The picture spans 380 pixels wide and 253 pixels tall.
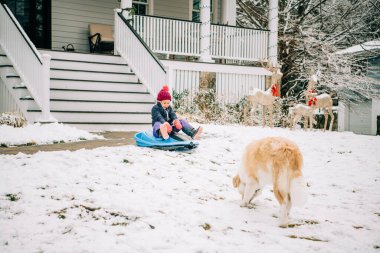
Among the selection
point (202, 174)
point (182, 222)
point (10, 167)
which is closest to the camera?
point (182, 222)

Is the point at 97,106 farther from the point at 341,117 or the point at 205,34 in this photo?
the point at 341,117

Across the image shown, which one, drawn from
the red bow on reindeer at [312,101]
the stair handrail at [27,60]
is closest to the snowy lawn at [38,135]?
the stair handrail at [27,60]

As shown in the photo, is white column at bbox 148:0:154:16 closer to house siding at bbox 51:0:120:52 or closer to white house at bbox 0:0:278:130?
white house at bbox 0:0:278:130

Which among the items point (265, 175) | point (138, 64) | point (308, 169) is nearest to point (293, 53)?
point (138, 64)

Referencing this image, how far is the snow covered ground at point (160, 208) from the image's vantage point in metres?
2.84

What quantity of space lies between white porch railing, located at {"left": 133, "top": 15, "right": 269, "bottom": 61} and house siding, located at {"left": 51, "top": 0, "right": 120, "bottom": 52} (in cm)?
208

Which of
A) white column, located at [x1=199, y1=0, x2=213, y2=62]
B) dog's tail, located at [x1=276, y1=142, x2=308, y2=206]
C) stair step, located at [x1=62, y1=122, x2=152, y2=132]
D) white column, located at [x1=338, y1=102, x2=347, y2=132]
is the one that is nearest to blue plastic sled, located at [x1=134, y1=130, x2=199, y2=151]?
stair step, located at [x1=62, y1=122, x2=152, y2=132]

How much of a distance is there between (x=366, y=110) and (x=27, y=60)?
14.9m

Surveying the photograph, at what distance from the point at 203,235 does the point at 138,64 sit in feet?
24.8

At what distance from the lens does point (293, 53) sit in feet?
53.9

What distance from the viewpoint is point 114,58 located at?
10641mm

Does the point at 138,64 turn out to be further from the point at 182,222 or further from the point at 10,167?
the point at 182,222

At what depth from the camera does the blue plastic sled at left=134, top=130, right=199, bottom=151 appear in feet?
19.8

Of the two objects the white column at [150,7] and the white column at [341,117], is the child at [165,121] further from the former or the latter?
the white column at [341,117]
